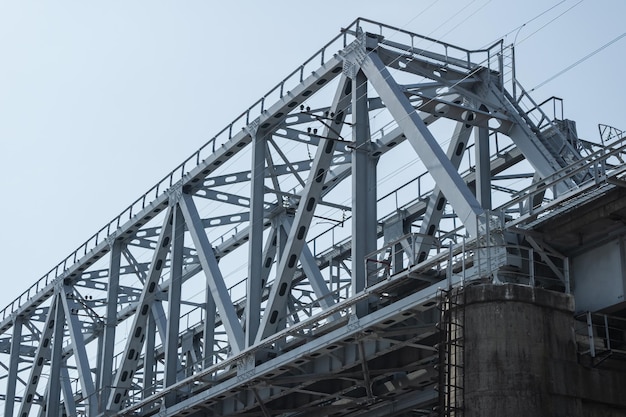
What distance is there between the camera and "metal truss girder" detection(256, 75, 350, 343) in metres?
40.4

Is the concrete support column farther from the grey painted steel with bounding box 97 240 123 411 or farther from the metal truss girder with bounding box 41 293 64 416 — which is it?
the metal truss girder with bounding box 41 293 64 416

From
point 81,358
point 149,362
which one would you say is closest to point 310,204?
point 149,362

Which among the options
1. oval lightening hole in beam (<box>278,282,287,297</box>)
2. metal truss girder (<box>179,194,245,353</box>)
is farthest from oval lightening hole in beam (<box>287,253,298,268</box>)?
metal truss girder (<box>179,194,245,353</box>)

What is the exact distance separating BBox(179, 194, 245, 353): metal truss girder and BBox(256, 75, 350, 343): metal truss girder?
8.01ft

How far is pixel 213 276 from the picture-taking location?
4553cm

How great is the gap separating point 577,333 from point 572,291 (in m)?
1.35

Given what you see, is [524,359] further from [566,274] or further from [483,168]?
[483,168]

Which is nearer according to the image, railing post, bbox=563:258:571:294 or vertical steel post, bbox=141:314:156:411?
railing post, bbox=563:258:571:294

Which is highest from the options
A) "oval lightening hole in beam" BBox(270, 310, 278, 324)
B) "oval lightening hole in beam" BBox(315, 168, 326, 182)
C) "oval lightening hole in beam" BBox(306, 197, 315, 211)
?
"oval lightening hole in beam" BBox(315, 168, 326, 182)

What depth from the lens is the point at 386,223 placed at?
5472 cm

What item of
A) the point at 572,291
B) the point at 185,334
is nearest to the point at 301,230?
the point at 572,291

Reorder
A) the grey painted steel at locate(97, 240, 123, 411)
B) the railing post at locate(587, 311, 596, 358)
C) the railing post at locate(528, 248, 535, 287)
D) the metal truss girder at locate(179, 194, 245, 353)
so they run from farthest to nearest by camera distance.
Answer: the grey painted steel at locate(97, 240, 123, 411), the metal truss girder at locate(179, 194, 245, 353), the railing post at locate(528, 248, 535, 287), the railing post at locate(587, 311, 596, 358)

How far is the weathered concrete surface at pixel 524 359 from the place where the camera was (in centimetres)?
3011

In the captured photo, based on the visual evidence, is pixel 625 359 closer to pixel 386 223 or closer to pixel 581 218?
pixel 581 218
